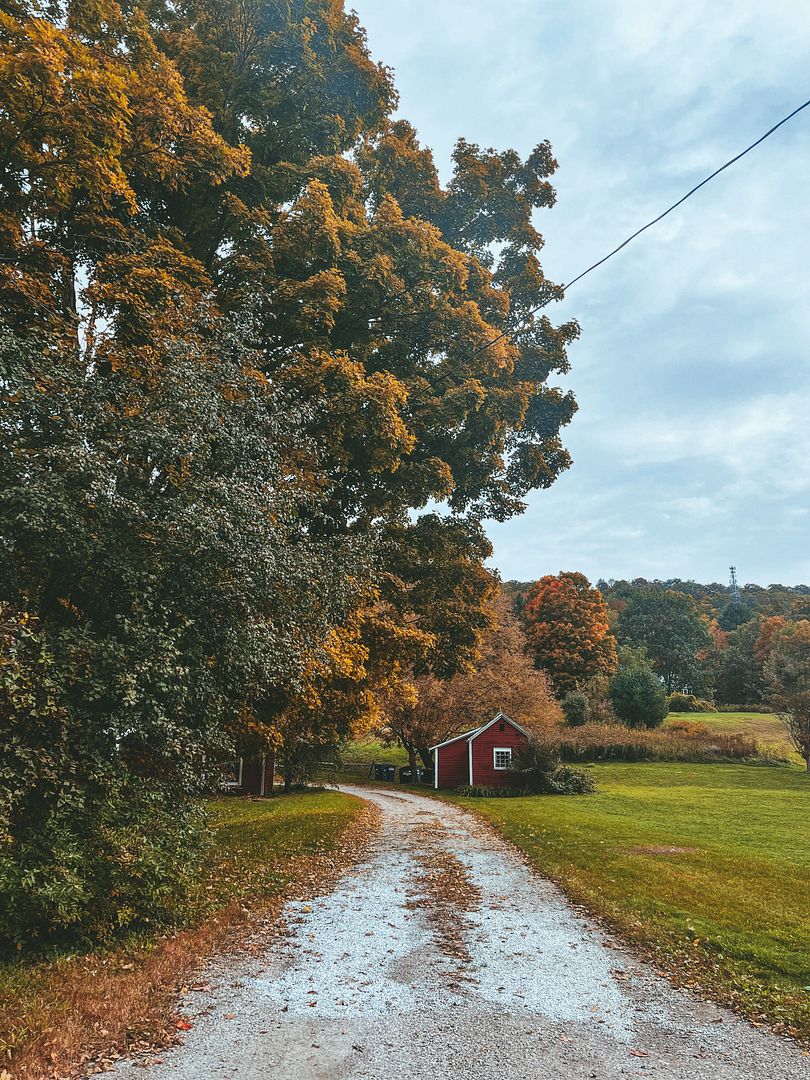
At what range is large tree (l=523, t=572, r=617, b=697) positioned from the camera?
55844 millimetres

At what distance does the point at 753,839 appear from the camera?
15305 millimetres

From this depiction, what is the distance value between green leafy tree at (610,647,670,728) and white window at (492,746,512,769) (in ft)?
59.8

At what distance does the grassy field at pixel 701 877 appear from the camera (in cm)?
617

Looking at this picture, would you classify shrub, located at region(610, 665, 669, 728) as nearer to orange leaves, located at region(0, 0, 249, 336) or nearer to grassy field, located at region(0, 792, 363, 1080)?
grassy field, located at region(0, 792, 363, 1080)

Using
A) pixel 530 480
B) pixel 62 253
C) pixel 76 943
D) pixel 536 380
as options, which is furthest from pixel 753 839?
pixel 62 253

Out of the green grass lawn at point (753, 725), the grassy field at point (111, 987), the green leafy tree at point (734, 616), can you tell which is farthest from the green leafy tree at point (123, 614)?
the green leafy tree at point (734, 616)

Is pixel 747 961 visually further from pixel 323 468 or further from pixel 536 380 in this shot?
pixel 536 380

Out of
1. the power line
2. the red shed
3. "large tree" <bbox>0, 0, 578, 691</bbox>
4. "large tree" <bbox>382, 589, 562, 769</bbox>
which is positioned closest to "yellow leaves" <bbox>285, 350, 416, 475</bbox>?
"large tree" <bbox>0, 0, 578, 691</bbox>

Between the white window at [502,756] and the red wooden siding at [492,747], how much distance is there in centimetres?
10

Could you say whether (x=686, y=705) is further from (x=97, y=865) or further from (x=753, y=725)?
(x=97, y=865)

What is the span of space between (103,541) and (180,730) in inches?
81.5

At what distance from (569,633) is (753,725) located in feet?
53.6

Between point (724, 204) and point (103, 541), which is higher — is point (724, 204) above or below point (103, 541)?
above

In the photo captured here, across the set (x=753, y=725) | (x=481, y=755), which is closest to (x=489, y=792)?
(x=481, y=755)
